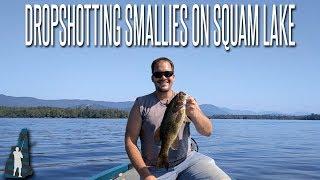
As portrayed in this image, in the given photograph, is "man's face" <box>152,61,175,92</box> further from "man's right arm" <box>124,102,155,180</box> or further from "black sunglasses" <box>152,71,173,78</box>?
"man's right arm" <box>124,102,155,180</box>

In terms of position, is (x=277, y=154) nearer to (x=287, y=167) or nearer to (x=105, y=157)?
(x=287, y=167)

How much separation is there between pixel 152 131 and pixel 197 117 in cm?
74

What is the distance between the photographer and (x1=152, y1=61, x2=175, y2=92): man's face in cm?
704

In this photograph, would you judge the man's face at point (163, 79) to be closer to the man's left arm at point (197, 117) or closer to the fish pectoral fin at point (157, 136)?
the man's left arm at point (197, 117)

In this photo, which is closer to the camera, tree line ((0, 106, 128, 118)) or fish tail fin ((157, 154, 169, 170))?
fish tail fin ((157, 154, 169, 170))

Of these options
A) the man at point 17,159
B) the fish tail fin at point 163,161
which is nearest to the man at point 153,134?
the fish tail fin at point 163,161

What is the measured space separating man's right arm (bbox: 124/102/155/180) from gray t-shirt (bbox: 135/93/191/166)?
0.26ft

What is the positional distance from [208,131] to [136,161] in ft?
3.91

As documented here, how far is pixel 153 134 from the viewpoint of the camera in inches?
279

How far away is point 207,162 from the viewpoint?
7.29 m

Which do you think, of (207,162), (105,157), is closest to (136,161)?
(207,162)

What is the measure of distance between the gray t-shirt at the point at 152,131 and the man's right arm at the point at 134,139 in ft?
0.26

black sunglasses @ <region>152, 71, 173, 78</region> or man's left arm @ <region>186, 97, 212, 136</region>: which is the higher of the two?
black sunglasses @ <region>152, 71, 173, 78</region>

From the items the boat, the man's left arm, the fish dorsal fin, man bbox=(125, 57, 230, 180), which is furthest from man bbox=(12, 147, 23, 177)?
the man's left arm
